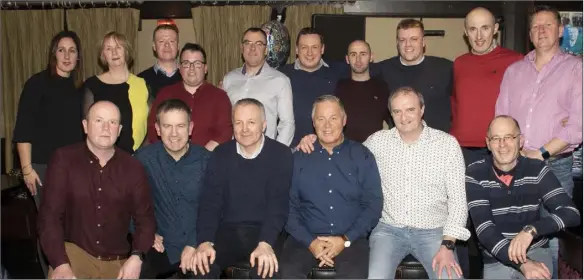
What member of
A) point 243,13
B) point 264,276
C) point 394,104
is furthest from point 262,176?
point 243,13

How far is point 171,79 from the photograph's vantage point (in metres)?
4.62

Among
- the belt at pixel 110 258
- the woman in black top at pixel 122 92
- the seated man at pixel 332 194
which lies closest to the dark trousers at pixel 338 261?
the seated man at pixel 332 194

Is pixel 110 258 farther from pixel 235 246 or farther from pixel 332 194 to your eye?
pixel 332 194

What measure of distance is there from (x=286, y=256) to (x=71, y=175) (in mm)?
1260

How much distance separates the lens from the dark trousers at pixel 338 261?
11.2 ft

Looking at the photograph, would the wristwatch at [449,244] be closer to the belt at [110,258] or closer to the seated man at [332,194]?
the seated man at [332,194]

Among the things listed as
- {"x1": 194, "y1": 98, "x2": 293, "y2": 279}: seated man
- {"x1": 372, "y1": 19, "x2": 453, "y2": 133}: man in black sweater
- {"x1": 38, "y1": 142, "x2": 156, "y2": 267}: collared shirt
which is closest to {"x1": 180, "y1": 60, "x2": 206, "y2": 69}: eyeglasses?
{"x1": 194, "y1": 98, "x2": 293, "y2": 279}: seated man

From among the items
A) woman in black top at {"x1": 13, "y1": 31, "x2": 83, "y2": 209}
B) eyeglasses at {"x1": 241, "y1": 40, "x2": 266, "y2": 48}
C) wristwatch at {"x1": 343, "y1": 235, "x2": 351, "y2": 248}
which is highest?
eyeglasses at {"x1": 241, "y1": 40, "x2": 266, "y2": 48}

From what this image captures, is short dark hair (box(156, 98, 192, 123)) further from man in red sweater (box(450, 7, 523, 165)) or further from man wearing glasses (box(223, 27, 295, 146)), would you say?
man in red sweater (box(450, 7, 523, 165))

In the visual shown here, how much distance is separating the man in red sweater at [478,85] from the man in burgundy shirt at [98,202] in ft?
6.91

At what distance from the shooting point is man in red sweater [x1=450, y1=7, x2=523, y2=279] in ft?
13.4

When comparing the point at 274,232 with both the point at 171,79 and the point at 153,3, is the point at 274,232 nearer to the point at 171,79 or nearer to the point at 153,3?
the point at 171,79

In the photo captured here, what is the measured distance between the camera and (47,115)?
4137 mm

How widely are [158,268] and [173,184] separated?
19.1 inches
